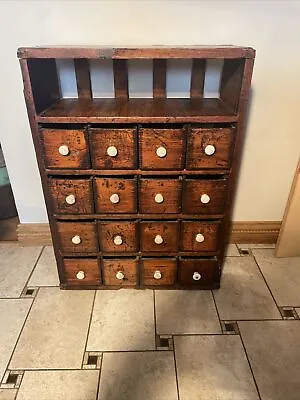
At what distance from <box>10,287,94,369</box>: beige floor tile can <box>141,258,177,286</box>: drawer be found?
0.28 metres

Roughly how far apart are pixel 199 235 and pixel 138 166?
0.41 meters

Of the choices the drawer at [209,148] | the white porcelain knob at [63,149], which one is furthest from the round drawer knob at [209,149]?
the white porcelain knob at [63,149]

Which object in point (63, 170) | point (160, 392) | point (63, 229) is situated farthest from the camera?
point (63, 229)

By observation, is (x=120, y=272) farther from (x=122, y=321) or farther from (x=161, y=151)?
(x=161, y=151)

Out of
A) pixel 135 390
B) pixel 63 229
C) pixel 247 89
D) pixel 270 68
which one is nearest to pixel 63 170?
pixel 63 229

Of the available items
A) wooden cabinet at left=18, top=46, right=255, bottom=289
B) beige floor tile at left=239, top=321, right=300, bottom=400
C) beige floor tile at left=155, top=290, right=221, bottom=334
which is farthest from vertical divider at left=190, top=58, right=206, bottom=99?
beige floor tile at left=239, top=321, right=300, bottom=400

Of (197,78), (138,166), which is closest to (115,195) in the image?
(138,166)

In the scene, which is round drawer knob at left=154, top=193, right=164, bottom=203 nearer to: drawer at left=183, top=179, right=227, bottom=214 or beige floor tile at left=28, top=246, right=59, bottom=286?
drawer at left=183, top=179, right=227, bottom=214

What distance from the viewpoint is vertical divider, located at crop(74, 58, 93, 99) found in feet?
4.62

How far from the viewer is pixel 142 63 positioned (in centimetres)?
143

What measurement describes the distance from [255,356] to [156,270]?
526mm

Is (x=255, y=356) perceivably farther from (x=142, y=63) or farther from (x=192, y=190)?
(x=142, y=63)

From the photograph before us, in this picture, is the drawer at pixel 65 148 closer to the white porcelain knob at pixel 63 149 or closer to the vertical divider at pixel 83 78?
the white porcelain knob at pixel 63 149

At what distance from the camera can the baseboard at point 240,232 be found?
182 cm
